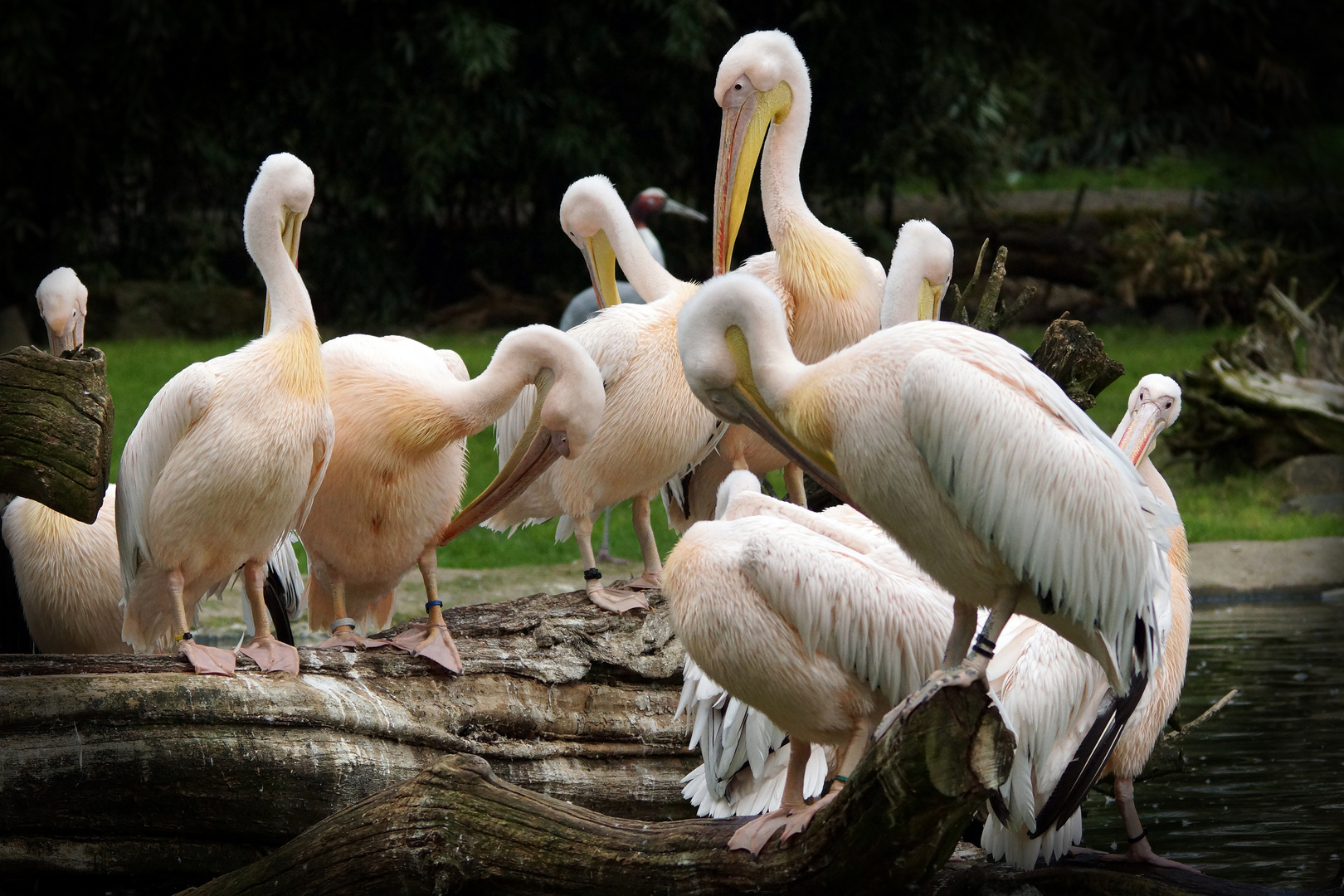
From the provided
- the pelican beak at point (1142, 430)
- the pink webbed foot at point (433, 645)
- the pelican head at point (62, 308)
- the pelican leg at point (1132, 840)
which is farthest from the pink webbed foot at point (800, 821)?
the pelican head at point (62, 308)

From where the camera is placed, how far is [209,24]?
527 inches

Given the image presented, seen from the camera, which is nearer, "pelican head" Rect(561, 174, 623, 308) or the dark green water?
the dark green water

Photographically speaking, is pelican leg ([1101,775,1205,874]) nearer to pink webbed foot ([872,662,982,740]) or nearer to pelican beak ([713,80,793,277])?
pink webbed foot ([872,662,982,740])

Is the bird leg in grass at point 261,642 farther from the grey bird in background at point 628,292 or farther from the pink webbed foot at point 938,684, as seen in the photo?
the grey bird in background at point 628,292

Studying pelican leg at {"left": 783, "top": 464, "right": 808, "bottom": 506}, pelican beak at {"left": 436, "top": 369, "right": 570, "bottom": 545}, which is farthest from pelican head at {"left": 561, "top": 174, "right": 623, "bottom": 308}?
pelican beak at {"left": 436, "top": 369, "right": 570, "bottom": 545}

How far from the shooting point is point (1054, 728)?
11.1 feet

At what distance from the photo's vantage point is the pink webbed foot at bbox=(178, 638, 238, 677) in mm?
3689

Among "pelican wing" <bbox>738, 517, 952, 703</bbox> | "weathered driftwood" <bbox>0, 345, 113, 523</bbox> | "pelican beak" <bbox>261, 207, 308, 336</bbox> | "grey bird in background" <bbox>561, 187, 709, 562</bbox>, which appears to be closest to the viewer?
"weathered driftwood" <bbox>0, 345, 113, 523</bbox>

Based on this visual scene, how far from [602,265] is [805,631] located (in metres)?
2.85

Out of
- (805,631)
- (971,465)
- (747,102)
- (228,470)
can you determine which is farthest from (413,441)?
(971,465)

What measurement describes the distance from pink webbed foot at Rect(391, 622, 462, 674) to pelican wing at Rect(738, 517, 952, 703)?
1195 mm

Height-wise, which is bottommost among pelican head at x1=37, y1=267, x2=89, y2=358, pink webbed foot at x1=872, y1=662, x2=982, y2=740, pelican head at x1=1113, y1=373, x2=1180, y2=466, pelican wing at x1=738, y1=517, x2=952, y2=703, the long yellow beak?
pelican wing at x1=738, y1=517, x2=952, y2=703

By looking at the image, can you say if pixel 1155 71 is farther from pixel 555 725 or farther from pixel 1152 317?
pixel 1152 317

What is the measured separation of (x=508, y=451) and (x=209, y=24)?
978 centimetres
